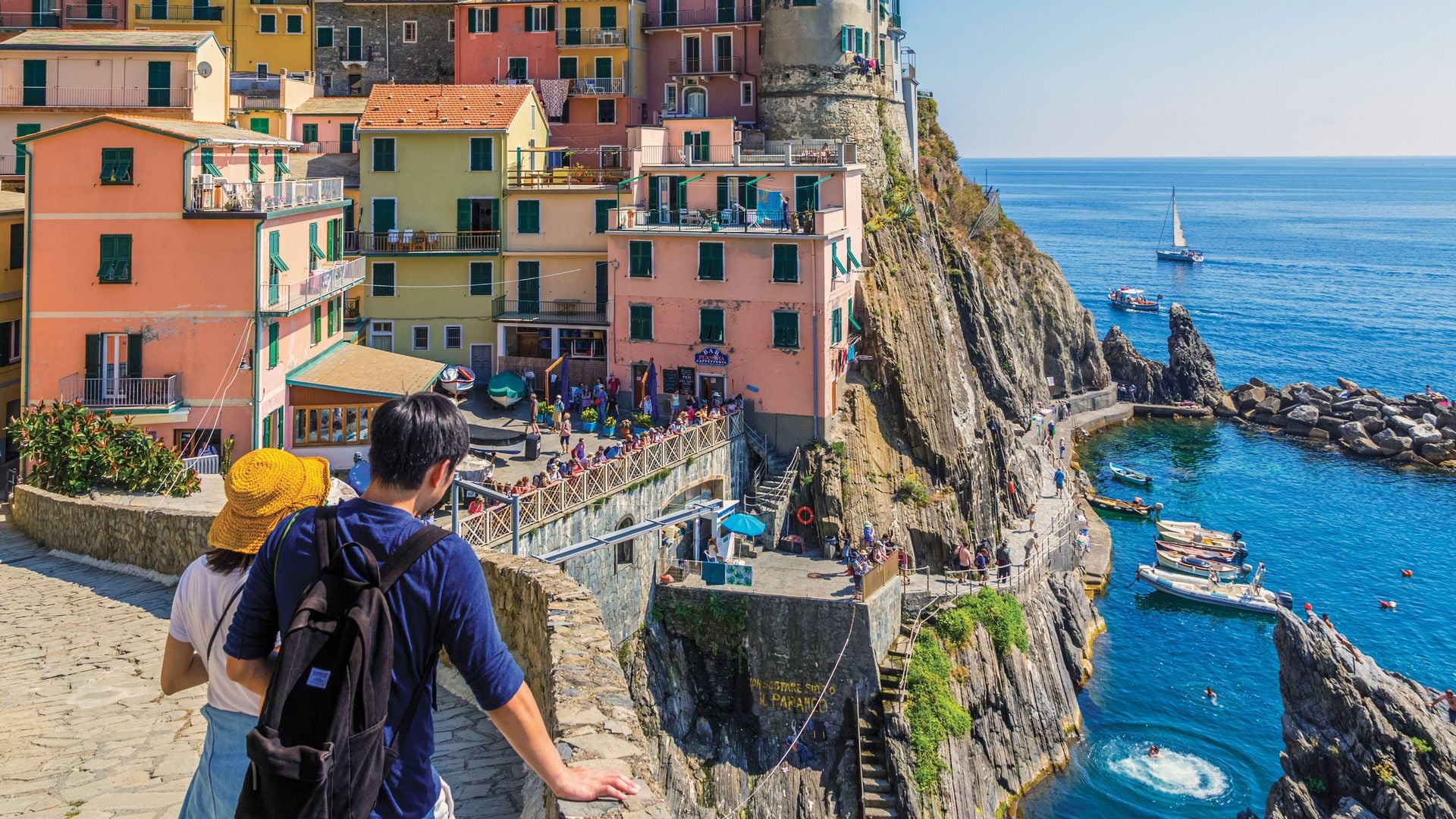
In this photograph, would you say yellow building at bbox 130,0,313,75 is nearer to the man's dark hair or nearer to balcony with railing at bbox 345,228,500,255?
balcony with railing at bbox 345,228,500,255

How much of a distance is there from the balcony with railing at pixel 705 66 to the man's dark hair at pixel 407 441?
4924 cm

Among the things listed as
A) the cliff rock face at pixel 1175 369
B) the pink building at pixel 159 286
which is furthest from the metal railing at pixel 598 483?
the cliff rock face at pixel 1175 369

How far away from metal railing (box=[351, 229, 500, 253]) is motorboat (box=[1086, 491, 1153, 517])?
111 feet

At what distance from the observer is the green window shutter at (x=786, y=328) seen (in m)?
38.9

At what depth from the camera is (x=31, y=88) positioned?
39031 mm

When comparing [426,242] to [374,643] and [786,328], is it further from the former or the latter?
[374,643]

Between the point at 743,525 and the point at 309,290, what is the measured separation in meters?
13.4

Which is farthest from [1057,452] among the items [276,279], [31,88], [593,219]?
[31,88]

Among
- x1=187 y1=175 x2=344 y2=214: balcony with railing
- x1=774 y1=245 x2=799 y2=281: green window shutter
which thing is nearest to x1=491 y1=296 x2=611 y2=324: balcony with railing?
x1=774 y1=245 x2=799 y2=281: green window shutter

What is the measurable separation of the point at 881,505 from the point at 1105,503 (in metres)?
25.3

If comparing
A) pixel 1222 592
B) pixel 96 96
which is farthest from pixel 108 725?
pixel 1222 592

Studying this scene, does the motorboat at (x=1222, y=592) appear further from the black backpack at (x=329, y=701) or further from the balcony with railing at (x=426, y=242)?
the black backpack at (x=329, y=701)

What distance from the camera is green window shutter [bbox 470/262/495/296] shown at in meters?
44.1

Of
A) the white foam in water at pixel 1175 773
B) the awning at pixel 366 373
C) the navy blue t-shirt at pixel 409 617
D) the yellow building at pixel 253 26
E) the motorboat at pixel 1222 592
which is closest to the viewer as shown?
the navy blue t-shirt at pixel 409 617
